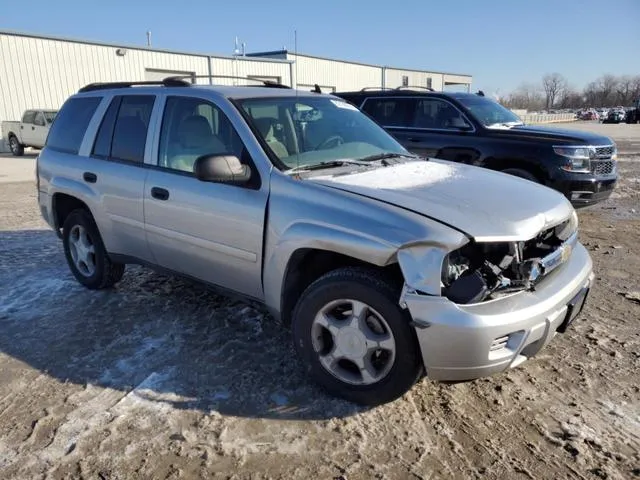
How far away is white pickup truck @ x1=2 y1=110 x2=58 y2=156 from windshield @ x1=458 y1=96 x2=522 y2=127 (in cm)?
1576

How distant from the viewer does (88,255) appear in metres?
4.83

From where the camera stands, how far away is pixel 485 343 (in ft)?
8.30

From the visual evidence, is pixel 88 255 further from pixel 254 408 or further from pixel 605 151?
pixel 605 151

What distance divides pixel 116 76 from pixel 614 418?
23.8 meters

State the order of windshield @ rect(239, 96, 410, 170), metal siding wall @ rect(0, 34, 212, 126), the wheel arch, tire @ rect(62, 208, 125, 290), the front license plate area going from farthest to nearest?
metal siding wall @ rect(0, 34, 212, 126) → the wheel arch → tire @ rect(62, 208, 125, 290) → windshield @ rect(239, 96, 410, 170) → the front license plate area

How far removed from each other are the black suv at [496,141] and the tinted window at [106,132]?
4844mm

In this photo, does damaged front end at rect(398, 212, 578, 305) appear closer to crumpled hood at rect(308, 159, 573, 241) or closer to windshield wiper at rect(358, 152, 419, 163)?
crumpled hood at rect(308, 159, 573, 241)

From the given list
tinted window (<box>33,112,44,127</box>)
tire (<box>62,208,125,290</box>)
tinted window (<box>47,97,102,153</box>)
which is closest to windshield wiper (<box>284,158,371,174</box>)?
tire (<box>62,208,125,290</box>)

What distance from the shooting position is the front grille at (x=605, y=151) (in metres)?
7.19

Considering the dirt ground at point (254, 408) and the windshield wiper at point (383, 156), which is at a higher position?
the windshield wiper at point (383, 156)

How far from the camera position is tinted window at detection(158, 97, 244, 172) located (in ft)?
11.9

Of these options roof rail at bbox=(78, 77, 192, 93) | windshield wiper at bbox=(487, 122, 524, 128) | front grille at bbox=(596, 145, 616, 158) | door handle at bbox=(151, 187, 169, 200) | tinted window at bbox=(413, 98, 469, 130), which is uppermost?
roof rail at bbox=(78, 77, 192, 93)

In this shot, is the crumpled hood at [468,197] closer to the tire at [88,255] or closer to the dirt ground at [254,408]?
the dirt ground at [254,408]

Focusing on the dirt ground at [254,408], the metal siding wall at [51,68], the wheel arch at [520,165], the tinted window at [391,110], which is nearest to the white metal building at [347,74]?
the metal siding wall at [51,68]
